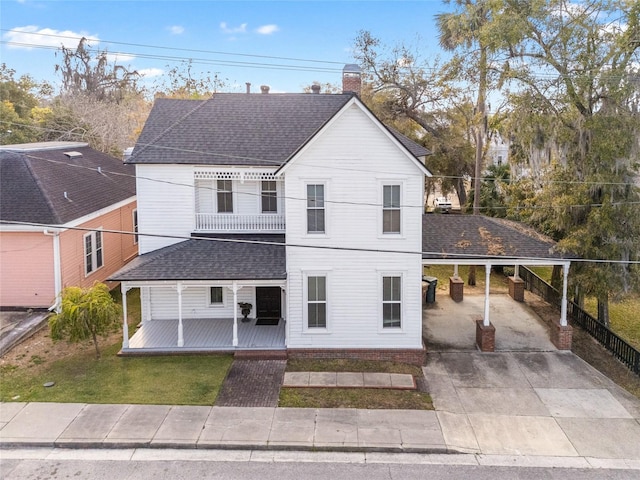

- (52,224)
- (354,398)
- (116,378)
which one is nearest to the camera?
(354,398)

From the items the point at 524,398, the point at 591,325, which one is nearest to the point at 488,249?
the point at 591,325

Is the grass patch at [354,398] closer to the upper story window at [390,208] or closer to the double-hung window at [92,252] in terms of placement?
the upper story window at [390,208]

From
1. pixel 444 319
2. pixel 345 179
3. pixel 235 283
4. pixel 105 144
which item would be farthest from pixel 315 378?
pixel 105 144

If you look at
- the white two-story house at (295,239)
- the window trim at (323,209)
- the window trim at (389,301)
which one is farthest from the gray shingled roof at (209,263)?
the window trim at (389,301)

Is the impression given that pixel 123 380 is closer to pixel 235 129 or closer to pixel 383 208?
pixel 383 208

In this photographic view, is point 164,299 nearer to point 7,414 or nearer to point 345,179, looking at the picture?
point 7,414

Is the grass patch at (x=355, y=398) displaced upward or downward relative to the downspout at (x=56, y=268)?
downward

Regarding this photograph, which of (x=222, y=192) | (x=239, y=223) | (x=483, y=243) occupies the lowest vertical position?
(x=483, y=243)
